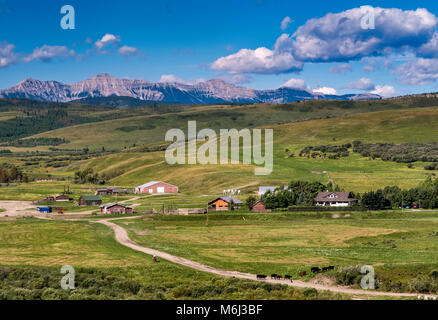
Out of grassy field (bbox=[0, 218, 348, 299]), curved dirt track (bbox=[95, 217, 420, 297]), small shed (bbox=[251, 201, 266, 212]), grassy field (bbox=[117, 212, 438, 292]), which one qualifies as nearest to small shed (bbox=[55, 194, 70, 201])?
grassy field (bbox=[0, 218, 348, 299])

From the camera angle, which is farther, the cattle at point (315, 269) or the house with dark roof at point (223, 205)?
the house with dark roof at point (223, 205)

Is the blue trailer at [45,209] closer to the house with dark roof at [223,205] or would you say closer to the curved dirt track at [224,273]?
the house with dark roof at [223,205]

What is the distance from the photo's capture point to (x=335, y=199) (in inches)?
4678

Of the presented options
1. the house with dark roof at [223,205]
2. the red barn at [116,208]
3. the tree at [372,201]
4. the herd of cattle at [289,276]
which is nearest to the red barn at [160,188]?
the red barn at [116,208]

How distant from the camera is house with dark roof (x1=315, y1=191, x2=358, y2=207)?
4641 inches

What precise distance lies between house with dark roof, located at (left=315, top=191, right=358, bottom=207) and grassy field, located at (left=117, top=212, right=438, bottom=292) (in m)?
15.3

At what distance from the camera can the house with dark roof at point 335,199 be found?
118 m

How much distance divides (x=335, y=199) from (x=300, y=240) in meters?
45.3

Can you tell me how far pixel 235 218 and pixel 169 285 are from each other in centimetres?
5617

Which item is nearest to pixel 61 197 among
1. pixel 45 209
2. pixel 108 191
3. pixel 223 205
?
pixel 45 209

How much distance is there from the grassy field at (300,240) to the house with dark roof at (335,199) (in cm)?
1532

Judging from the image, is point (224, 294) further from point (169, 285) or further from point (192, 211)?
point (192, 211)

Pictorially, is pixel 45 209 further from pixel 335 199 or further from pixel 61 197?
pixel 335 199

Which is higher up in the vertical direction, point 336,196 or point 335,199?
point 336,196
